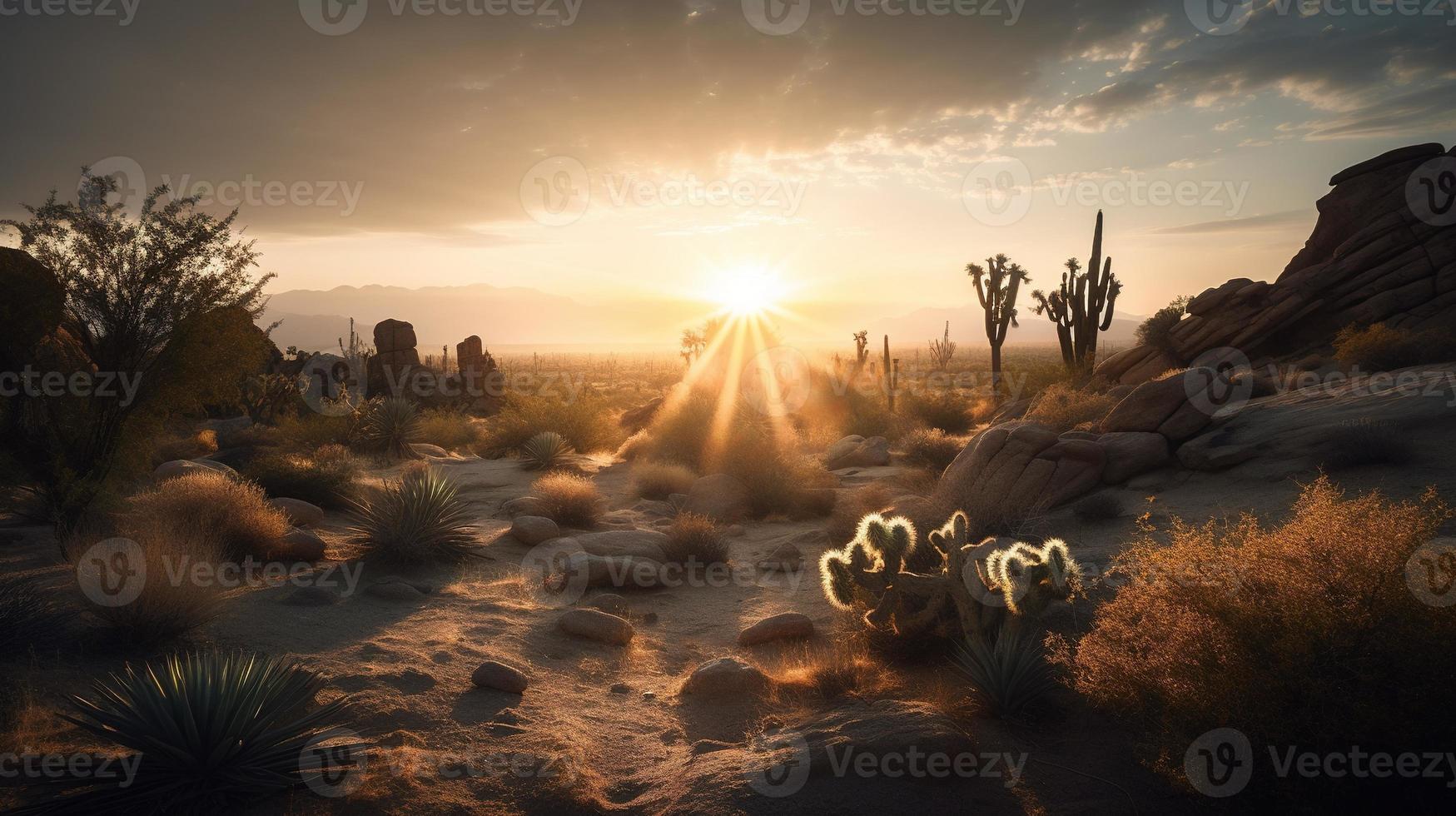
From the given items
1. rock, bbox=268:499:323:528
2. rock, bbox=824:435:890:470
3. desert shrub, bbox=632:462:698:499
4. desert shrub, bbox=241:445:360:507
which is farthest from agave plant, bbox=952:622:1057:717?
rock, bbox=824:435:890:470

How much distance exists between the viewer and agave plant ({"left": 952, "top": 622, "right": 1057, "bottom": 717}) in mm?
5496

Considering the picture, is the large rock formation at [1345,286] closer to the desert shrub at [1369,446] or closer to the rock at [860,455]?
the rock at [860,455]

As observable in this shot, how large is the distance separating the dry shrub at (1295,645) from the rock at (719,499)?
9738mm

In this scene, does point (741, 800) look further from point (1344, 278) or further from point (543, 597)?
point (1344, 278)

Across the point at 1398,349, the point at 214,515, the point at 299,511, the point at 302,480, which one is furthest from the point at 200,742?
the point at 1398,349

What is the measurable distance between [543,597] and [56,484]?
6119 millimetres

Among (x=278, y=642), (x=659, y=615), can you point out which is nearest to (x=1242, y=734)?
(x=659, y=615)

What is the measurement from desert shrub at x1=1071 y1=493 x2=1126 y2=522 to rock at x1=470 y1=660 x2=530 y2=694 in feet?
28.9

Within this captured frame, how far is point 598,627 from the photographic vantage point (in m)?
8.17

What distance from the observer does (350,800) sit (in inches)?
162

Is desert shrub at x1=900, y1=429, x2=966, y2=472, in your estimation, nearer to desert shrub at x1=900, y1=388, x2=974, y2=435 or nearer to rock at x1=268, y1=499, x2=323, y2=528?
desert shrub at x1=900, y1=388, x2=974, y2=435

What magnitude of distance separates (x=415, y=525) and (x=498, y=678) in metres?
4.51

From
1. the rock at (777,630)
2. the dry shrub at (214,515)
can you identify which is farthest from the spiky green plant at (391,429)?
the rock at (777,630)

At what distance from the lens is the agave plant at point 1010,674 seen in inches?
216
